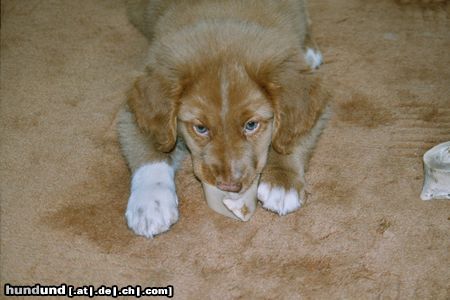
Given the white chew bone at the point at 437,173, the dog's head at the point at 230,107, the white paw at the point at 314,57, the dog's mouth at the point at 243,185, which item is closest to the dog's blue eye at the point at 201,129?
the dog's head at the point at 230,107

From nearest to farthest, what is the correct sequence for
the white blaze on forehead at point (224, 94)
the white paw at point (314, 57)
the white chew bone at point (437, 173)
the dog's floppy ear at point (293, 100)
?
the white blaze on forehead at point (224, 94)
the dog's floppy ear at point (293, 100)
the white chew bone at point (437, 173)
the white paw at point (314, 57)

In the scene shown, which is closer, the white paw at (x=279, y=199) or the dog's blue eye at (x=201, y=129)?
the dog's blue eye at (x=201, y=129)

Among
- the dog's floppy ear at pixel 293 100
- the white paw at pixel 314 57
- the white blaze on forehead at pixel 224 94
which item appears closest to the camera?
the white blaze on forehead at pixel 224 94

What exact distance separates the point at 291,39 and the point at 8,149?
1.72 meters

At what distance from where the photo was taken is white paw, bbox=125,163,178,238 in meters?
2.82

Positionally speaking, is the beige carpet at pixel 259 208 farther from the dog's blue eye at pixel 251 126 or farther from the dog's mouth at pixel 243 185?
the dog's blue eye at pixel 251 126

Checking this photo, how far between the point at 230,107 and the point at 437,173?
1.11 meters

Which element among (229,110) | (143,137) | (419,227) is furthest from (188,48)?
(419,227)

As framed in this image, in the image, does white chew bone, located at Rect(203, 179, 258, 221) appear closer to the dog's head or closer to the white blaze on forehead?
the dog's head

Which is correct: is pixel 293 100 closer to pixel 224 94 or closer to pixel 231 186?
pixel 224 94

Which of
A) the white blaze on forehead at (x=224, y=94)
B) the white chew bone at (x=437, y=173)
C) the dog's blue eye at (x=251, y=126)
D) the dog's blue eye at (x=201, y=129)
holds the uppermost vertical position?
the white blaze on forehead at (x=224, y=94)

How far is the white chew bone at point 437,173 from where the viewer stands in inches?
114

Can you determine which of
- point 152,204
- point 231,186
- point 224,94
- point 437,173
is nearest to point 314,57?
point 437,173

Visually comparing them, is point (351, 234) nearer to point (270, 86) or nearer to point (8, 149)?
point (270, 86)
